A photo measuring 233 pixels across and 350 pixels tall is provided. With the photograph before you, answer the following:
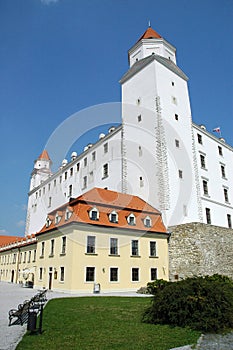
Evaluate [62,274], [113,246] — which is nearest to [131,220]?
[113,246]

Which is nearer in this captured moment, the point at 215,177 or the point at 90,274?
the point at 90,274

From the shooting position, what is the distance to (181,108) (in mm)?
36844

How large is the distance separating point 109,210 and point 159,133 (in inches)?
466

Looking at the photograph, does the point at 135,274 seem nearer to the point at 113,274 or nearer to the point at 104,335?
the point at 113,274

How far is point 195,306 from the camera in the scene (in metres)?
8.87

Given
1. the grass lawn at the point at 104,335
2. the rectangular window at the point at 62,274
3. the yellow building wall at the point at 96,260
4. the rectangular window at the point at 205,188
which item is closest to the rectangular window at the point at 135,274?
the yellow building wall at the point at 96,260

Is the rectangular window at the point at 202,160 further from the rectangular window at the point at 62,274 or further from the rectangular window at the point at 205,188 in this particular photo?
the rectangular window at the point at 62,274

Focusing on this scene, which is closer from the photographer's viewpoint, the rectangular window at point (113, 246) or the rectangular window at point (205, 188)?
the rectangular window at point (113, 246)

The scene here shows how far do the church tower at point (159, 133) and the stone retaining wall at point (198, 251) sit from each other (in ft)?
8.95

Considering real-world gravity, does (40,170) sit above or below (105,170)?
above

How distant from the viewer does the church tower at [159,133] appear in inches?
1247

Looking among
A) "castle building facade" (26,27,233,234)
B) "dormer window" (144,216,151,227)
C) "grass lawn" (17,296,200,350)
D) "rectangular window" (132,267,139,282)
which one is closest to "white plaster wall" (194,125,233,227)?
"castle building facade" (26,27,233,234)

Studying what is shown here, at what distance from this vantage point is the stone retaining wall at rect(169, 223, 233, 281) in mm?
26219

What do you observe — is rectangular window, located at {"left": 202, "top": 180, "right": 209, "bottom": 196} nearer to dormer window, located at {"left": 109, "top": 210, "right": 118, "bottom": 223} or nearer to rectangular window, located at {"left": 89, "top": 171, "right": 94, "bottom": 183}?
dormer window, located at {"left": 109, "top": 210, "right": 118, "bottom": 223}
